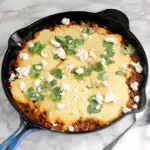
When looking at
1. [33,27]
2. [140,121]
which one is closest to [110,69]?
[140,121]

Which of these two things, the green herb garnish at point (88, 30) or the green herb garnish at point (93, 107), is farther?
the green herb garnish at point (88, 30)

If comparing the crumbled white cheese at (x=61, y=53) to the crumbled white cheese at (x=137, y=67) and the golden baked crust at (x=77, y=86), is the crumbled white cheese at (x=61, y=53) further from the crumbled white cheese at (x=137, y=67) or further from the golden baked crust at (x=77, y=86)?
the crumbled white cheese at (x=137, y=67)

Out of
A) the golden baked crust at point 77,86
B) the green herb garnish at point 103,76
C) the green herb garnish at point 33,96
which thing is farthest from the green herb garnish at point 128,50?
the green herb garnish at point 33,96

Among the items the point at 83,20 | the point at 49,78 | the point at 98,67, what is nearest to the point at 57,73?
the point at 49,78

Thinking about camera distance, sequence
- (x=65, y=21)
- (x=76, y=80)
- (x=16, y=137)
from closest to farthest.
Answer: (x=16, y=137), (x=76, y=80), (x=65, y=21)

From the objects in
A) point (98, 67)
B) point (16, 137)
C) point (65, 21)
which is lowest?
point (16, 137)

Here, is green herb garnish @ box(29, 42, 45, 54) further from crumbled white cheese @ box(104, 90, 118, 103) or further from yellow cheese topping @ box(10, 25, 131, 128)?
crumbled white cheese @ box(104, 90, 118, 103)

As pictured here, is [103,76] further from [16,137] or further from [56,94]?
[16,137]

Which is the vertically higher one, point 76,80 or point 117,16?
point 117,16
